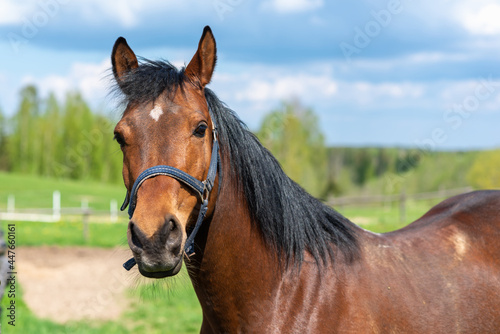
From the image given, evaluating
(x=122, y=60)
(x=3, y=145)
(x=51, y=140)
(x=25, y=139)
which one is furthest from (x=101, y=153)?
(x=122, y=60)

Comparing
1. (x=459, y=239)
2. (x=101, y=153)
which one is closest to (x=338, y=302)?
(x=459, y=239)

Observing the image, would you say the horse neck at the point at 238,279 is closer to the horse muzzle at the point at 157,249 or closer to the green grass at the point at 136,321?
the horse muzzle at the point at 157,249

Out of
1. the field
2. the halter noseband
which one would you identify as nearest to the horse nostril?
the halter noseband

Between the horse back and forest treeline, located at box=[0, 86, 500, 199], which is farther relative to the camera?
forest treeline, located at box=[0, 86, 500, 199]

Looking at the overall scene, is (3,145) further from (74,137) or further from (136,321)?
(136,321)

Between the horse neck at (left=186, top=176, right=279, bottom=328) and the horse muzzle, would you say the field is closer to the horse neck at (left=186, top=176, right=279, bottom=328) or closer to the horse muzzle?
the horse neck at (left=186, top=176, right=279, bottom=328)

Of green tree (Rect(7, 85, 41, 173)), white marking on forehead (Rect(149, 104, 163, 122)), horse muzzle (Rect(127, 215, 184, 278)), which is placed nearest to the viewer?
horse muzzle (Rect(127, 215, 184, 278))

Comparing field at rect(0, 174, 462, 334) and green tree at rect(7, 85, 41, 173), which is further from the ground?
green tree at rect(7, 85, 41, 173)

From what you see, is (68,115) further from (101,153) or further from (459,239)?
(459,239)

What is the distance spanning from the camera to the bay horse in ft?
7.66

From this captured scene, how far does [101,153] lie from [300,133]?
2148 cm

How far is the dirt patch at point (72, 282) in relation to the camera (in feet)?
28.1

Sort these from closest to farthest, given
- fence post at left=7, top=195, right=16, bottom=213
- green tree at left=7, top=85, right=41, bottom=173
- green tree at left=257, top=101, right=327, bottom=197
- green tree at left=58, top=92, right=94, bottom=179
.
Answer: fence post at left=7, top=195, right=16, bottom=213 < green tree at left=257, top=101, right=327, bottom=197 < green tree at left=58, top=92, right=94, bottom=179 < green tree at left=7, top=85, right=41, bottom=173

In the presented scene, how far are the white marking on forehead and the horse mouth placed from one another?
0.72 metres
